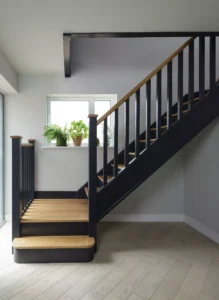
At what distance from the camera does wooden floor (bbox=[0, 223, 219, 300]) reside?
4.81 ft

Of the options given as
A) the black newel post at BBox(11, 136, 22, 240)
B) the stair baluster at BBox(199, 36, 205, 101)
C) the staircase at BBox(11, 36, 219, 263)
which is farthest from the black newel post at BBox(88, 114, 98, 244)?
the stair baluster at BBox(199, 36, 205, 101)

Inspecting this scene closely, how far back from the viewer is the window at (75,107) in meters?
3.06

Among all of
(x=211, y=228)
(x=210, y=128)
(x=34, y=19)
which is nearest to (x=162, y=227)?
(x=211, y=228)

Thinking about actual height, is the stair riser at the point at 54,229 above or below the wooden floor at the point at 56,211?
below

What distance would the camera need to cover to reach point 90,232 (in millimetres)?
2029

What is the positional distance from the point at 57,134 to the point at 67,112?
0.48 metres

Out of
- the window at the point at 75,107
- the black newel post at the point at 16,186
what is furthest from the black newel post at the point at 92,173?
the window at the point at 75,107

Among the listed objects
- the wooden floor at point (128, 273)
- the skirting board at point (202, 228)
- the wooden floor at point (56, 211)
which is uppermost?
the wooden floor at point (56, 211)

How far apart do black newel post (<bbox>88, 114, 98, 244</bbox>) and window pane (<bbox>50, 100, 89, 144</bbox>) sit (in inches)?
44.8

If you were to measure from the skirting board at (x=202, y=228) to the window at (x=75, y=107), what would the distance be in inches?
71.7

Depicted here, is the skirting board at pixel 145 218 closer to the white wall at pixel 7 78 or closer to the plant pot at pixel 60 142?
the plant pot at pixel 60 142

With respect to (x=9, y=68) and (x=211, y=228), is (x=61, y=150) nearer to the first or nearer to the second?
(x=9, y=68)

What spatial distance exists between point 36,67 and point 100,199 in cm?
202

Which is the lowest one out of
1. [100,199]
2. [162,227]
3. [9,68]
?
[162,227]
